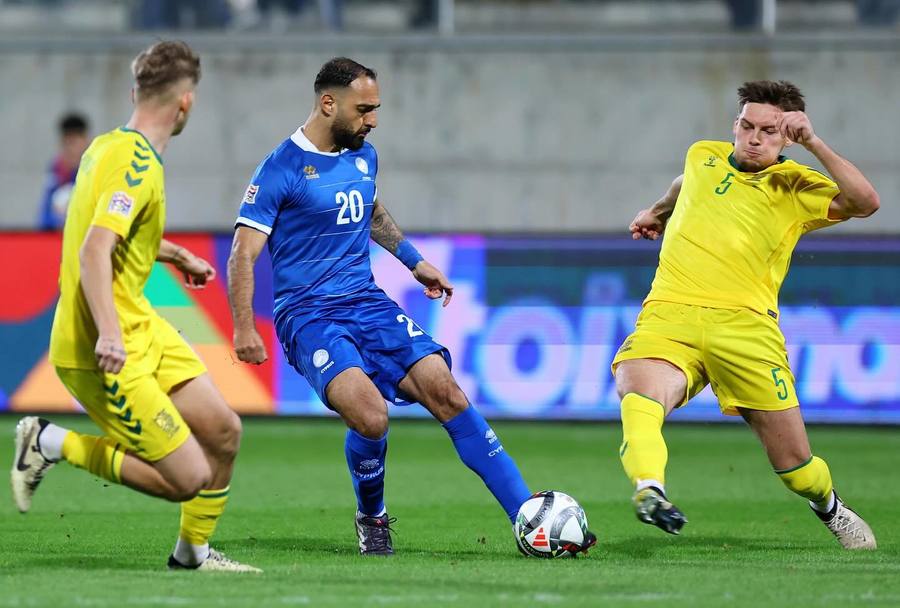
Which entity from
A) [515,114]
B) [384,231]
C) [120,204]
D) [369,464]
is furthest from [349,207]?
[515,114]

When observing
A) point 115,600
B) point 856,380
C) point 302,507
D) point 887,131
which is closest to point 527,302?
point 856,380

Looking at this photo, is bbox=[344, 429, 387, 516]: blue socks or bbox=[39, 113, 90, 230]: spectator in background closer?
bbox=[344, 429, 387, 516]: blue socks

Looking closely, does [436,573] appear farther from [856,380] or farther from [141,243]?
[856,380]

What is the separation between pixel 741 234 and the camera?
7031mm

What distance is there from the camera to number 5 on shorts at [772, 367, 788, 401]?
271 inches

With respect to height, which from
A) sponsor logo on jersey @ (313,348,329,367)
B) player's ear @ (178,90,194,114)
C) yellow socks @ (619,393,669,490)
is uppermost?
player's ear @ (178,90,194,114)

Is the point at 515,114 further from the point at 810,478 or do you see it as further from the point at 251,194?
the point at 810,478

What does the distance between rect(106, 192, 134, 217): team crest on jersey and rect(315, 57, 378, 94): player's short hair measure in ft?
5.77

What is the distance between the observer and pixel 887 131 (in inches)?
667

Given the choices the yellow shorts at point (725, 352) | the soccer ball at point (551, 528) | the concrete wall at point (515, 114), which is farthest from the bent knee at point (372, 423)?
the concrete wall at point (515, 114)

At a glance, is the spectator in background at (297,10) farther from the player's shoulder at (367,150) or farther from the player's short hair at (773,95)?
the player's short hair at (773,95)

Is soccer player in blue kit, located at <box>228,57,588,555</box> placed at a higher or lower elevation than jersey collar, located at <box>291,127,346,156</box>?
lower

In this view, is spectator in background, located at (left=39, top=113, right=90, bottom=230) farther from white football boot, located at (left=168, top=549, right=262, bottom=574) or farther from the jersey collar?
white football boot, located at (left=168, top=549, right=262, bottom=574)

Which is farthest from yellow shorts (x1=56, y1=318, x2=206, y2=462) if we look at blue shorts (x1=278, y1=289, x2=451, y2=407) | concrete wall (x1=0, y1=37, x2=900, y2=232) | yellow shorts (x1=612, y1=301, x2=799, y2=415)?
concrete wall (x1=0, y1=37, x2=900, y2=232)
